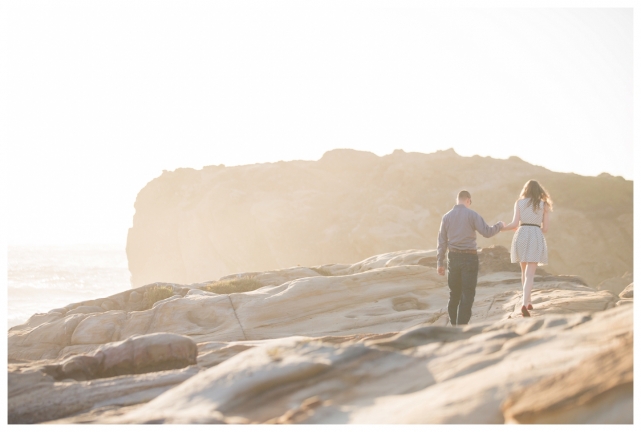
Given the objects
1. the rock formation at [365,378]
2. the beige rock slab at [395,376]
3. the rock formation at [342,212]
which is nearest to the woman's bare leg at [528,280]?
the rock formation at [365,378]

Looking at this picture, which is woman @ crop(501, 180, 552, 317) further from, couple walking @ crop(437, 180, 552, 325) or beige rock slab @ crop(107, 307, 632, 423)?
beige rock slab @ crop(107, 307, 632, 423)

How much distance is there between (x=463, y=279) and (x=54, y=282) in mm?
106280

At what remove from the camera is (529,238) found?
10969 mm

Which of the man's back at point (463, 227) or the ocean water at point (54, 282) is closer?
the man's back at point (463, 227)

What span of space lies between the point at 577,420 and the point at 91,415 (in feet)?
16.9

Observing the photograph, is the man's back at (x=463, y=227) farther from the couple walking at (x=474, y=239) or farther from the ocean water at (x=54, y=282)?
the ocean water at (x=54, y=282)

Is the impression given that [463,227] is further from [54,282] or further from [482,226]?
[54,282]

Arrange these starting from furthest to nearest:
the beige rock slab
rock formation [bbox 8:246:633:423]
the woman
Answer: the woman
the beige rock slab
rock formation [bbox 8:246:633:423]

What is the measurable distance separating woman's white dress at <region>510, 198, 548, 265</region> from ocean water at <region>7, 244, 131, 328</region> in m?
59.8

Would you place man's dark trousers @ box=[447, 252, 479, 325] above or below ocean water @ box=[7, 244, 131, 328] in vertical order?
above

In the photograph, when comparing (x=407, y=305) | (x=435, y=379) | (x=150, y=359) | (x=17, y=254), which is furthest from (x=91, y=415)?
(x=17, y=254)

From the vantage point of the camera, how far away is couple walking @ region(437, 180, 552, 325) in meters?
10.8

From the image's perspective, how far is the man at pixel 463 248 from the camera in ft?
35.5

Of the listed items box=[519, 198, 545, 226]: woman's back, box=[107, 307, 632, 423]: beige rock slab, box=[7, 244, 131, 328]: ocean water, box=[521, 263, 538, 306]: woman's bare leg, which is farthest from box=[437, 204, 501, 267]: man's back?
box=[7, 244, 131, 328]: ocean water
